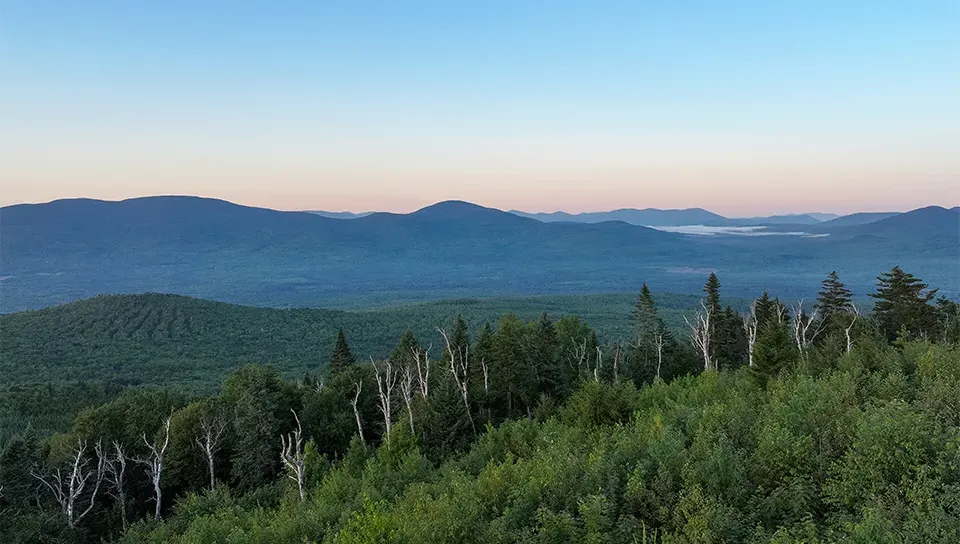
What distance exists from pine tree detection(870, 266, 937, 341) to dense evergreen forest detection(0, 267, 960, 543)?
0.51 feet

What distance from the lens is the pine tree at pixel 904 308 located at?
3722 cm

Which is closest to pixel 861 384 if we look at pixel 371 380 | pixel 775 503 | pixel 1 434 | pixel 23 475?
pixel 775 503

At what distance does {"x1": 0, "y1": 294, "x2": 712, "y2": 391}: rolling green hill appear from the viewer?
82.9 metres

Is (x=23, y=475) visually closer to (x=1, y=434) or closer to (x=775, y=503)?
(x=1, y=434)

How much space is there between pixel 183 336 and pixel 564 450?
105m

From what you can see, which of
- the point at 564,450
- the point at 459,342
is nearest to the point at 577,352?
the point at 459,342

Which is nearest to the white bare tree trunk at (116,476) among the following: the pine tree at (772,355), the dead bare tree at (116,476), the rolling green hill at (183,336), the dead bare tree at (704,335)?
the dead bare tree at (116,476)

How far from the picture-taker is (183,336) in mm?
102938

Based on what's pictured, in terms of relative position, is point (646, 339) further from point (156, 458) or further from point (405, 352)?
point (156, 458)

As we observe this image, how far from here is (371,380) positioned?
40.8 metres

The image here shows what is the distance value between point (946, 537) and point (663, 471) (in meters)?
4.86

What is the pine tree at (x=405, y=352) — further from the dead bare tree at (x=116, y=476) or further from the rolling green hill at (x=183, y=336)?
the rolling green hill at (x=183, y=336)

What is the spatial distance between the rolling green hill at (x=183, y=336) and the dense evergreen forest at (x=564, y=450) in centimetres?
3286

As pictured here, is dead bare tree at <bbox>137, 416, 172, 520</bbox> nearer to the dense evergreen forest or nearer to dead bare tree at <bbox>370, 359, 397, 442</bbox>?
the dense evergreen forest
